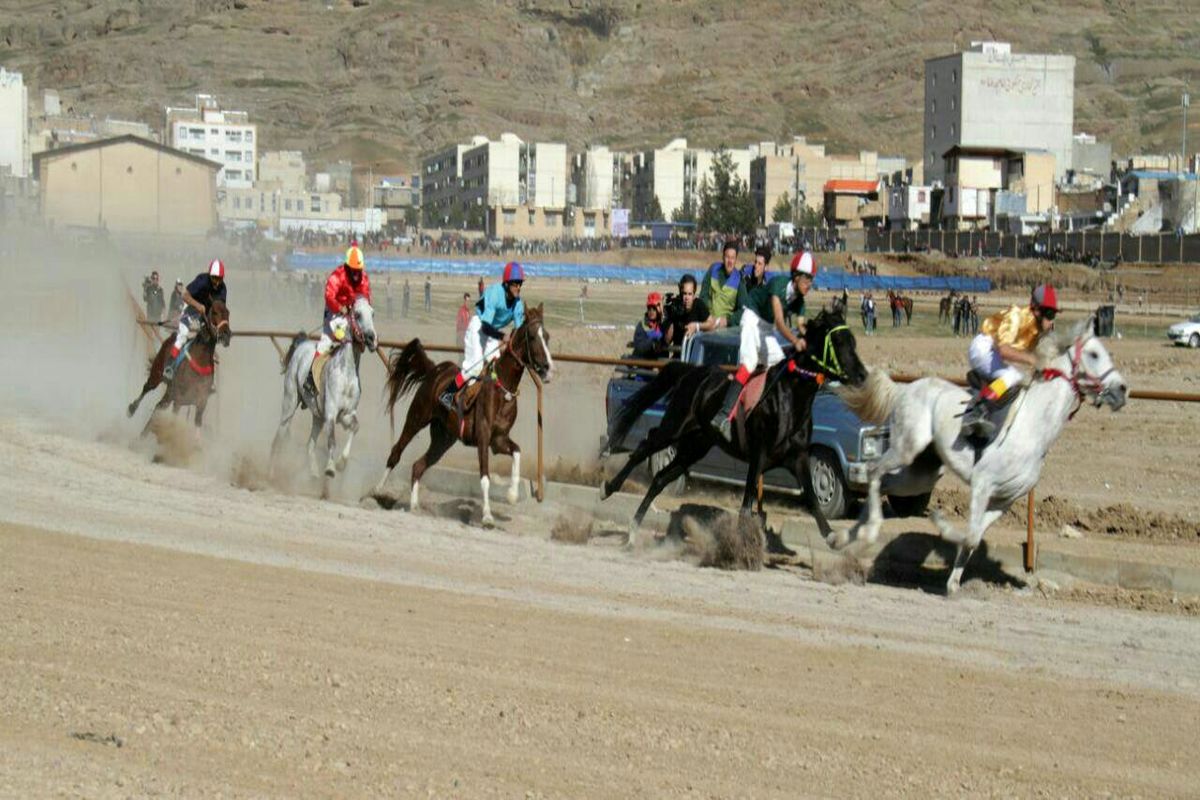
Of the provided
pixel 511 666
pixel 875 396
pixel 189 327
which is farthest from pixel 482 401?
pixel 511 666

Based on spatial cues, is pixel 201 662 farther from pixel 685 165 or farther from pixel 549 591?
pixel 685 165

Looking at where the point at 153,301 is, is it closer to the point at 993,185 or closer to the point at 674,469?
the point at 674,469

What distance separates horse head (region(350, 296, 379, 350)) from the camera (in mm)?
17000

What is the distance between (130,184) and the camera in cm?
9044

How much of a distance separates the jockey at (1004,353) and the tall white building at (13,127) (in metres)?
126

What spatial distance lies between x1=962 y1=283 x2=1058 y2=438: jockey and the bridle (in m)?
0.17

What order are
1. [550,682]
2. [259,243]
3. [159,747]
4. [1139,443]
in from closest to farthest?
[159,747] → [550,682] → [1139,443] → [259,243]

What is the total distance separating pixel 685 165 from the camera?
18338 cm

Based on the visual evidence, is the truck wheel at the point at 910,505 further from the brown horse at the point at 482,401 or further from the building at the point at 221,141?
the building at the point at 221,141

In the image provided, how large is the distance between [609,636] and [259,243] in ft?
220

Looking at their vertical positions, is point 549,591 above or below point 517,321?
below

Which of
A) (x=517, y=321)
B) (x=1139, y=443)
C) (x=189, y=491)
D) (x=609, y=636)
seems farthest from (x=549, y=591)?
(x=1139, y=443)

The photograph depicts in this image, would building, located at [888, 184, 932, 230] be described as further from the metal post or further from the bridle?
the bridle

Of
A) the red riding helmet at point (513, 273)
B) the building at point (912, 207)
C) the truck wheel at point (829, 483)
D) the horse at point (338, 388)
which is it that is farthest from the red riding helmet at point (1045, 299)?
the building at point (912, 207)
